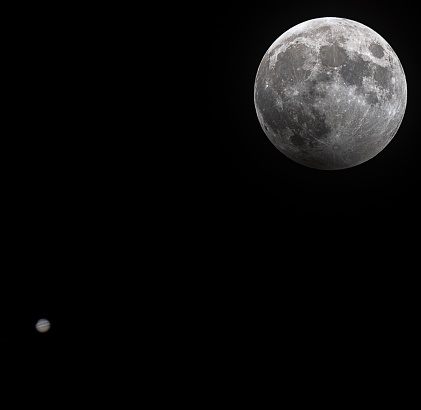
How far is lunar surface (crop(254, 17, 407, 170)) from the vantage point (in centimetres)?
428

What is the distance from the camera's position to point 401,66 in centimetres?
477

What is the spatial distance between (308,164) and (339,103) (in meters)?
0.74

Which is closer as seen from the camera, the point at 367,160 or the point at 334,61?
the point at 334,61

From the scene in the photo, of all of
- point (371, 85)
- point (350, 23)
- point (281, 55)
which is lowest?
point (371, 85)

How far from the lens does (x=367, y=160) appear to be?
192 inches

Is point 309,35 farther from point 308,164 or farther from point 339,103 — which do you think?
point 308,164

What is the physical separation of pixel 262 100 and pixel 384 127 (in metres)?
1.11

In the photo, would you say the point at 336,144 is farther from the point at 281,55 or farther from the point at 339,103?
the point at 281,55

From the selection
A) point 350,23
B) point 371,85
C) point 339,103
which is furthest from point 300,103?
point 350,23

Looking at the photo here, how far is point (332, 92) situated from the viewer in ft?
14.0

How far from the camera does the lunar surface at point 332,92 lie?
4277 mm

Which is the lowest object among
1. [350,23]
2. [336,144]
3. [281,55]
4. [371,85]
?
[336,144]

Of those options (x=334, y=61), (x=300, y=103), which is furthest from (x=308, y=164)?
(x=334, y=61)

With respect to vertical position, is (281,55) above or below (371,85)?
above
